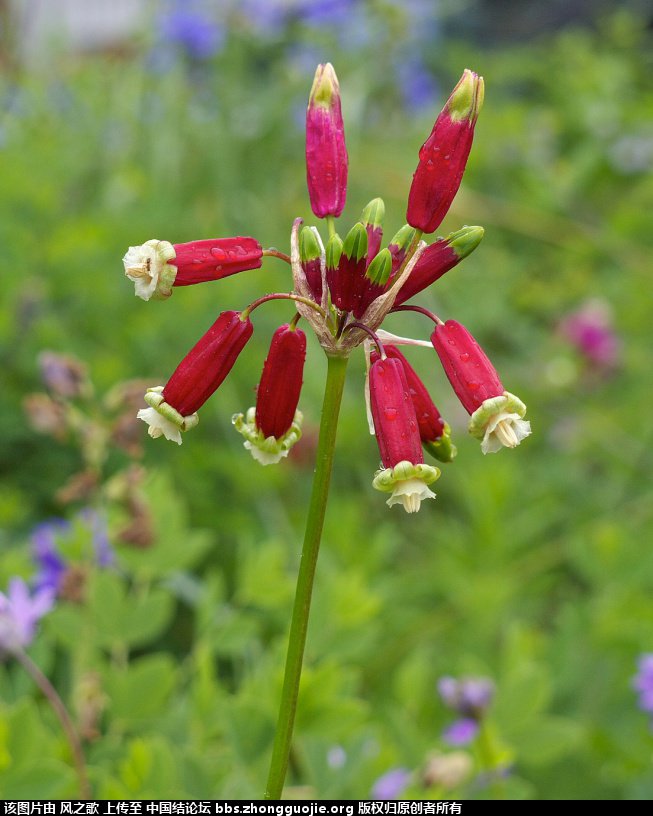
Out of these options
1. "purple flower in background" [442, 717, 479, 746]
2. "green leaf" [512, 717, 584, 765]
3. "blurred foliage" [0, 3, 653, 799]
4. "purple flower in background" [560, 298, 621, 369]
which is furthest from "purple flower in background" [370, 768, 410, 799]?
"purple flower in background" [560, 298, 621, 369]

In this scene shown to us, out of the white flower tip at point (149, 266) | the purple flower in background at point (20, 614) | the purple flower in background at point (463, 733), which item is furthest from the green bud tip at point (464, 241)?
the purple flower in background at point (463, 733)

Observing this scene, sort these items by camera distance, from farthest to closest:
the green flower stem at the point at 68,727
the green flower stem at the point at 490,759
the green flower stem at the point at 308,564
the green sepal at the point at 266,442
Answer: the green flower stem at the point at 490,759, the green flower stem at the point at 68,727, the green sepal at the point at 266,442, the green flower stem at the point at 308,564

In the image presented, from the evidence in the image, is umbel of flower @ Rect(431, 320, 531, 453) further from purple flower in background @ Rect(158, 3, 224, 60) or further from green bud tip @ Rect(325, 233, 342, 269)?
purple flower in background @ Rect(158, 3, 224, 60)

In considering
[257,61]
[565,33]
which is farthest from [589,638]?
[565,33]

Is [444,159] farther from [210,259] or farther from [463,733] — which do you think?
[463,733]

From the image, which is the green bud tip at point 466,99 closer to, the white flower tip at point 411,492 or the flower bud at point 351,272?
the flower bud at point 351,272

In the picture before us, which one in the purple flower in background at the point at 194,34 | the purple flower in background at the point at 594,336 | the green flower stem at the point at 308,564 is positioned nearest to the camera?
the green flower stem at the point at 308,564
